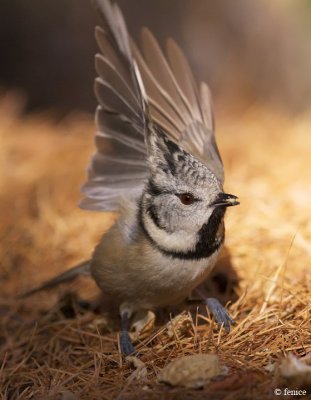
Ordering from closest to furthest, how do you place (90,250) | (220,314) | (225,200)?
(225,200) < (220,314) < (90,250)

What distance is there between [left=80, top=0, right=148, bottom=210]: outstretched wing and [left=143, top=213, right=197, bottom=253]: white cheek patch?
22.5 inches

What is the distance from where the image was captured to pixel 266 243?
13.4ft

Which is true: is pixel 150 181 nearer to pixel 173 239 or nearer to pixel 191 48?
pixel 173 239

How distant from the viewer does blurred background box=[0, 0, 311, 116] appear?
23.4ft

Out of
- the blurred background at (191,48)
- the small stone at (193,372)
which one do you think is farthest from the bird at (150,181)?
the blurred background at (191,48)

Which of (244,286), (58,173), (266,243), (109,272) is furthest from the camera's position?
(58,173)

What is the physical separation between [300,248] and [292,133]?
2.40 metres

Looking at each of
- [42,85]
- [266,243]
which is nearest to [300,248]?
[266,243]

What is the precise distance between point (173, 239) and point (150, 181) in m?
0.37

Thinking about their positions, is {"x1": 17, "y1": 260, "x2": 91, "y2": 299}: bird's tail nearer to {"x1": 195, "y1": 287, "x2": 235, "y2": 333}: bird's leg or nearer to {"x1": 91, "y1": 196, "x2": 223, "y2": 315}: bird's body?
{"x1": 91, "y1": 196, "x2": 223, "y2": 315}: bird's body

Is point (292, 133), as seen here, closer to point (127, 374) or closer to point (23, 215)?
point (23, 215)

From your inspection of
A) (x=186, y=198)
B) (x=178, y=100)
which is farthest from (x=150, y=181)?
(x=178, y=100)

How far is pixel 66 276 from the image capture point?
4098 mm

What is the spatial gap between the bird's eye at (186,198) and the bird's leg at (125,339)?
0.81 meters
